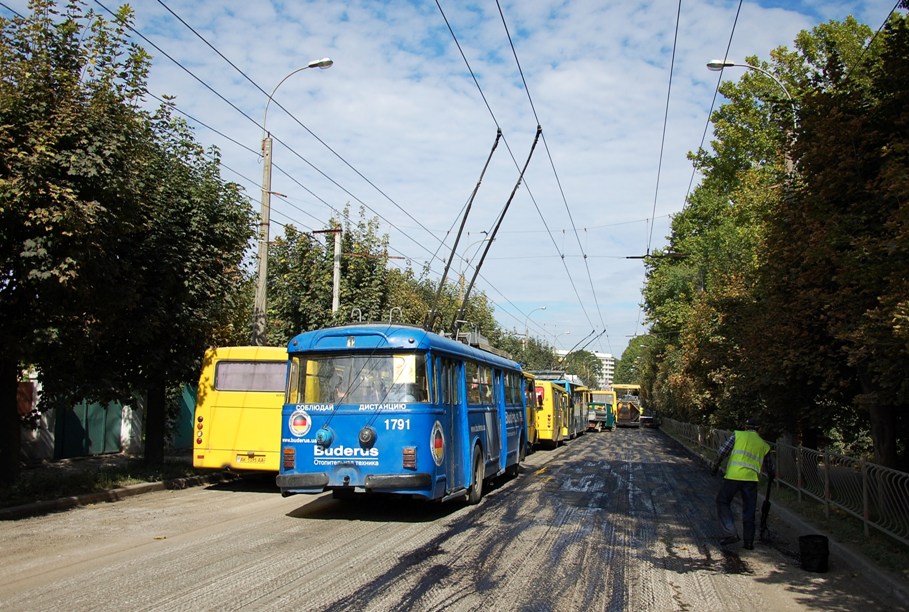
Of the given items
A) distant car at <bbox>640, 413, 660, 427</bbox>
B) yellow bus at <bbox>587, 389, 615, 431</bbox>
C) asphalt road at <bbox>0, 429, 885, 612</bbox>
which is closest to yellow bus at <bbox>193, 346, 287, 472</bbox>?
asphalt road at <bbox>0, 429, 885, 612</bbox>

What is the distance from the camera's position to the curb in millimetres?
10734

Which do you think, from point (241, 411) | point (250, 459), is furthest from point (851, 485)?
point (241, 411)

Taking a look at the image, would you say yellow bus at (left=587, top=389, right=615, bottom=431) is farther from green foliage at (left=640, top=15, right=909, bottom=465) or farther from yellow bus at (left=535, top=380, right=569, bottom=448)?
green foliage at (left=640, top=15, right=909, bottom=465)

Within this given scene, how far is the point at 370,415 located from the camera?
10383mm

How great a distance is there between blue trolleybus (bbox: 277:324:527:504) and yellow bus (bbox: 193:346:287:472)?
355 centimetres

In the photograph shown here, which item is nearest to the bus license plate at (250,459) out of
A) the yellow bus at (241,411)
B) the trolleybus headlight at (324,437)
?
the yellow bus at (241,411)

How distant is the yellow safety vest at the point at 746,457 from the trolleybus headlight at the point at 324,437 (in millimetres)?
5350

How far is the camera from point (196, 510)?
11734 mm

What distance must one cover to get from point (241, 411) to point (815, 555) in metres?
10.3

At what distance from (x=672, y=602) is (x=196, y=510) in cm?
805

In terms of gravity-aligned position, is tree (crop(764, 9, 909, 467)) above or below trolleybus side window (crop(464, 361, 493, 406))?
above

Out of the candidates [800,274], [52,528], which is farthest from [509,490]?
[52,528]

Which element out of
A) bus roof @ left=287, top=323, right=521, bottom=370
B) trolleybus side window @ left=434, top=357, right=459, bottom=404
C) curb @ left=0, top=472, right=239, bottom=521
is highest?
bus roof @ left=287, top=323, right=521, bottom=370

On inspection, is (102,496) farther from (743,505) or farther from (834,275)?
(834,275)
